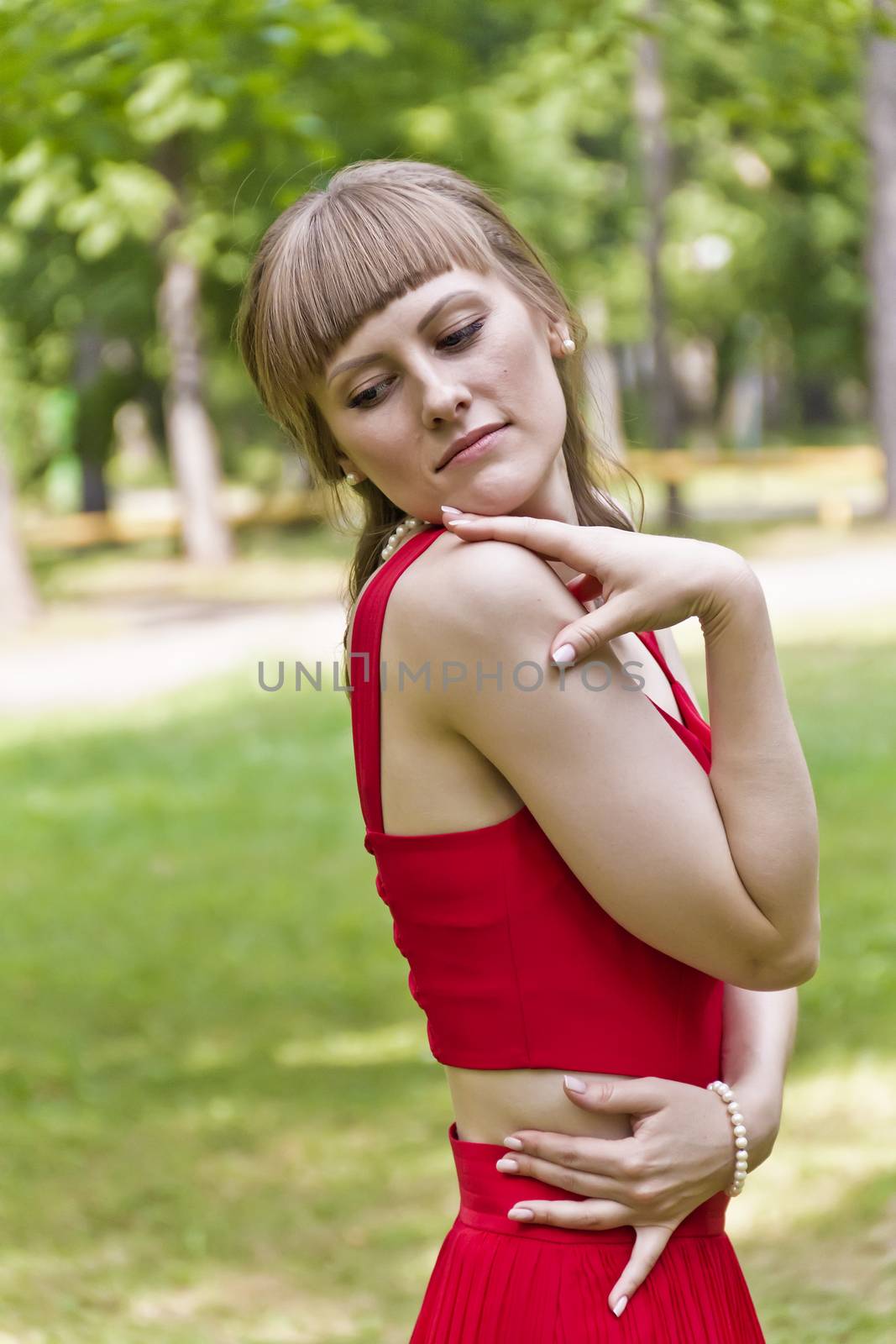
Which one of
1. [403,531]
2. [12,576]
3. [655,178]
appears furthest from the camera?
[655,178]

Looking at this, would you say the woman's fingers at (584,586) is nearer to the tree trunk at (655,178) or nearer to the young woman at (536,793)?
the young woman at (536,793)

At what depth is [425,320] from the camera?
1693 millimetres

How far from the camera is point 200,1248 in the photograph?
15.0ft

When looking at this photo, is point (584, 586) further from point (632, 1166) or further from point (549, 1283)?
point (549, 1283)

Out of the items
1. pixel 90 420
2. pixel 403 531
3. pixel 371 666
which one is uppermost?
pixel 90 420

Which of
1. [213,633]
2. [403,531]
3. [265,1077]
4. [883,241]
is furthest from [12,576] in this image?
[403,531]

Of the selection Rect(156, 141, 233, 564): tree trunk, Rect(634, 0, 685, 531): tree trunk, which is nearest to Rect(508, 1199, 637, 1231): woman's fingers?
Rect(634, 0, 685, 531): tree trunk

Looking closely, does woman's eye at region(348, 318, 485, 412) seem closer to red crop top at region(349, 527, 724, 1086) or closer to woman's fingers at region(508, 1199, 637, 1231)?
red crop top at region(349, 527, 724, 1086)

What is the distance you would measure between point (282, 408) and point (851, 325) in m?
26.8

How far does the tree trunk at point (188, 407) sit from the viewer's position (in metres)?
20.3

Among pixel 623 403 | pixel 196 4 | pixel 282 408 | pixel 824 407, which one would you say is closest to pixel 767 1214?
pixel 282 408

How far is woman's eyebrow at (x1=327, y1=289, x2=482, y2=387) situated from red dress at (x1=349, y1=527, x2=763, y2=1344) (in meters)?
0.19

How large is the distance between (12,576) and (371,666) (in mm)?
15296

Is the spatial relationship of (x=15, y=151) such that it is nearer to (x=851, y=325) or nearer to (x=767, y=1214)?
(x=767, y=1214)
